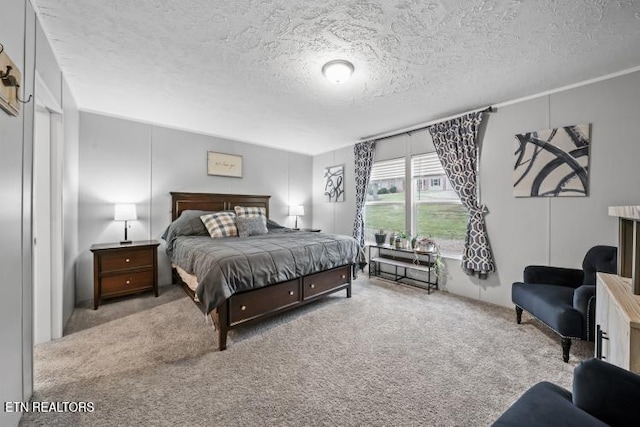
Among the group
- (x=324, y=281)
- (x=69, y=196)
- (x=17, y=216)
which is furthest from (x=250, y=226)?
(x=17, y=216)

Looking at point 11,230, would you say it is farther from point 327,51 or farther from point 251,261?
point 327,51

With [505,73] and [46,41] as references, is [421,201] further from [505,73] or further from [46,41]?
[46,41]

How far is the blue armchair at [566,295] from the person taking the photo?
1.92 meters

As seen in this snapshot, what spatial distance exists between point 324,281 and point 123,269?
254 centimetres

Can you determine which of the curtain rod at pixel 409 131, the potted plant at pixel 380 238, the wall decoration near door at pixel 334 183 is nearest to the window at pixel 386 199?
the potted plant at pixel 380 238

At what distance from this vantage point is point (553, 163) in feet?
8.82

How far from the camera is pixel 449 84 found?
8.50ft

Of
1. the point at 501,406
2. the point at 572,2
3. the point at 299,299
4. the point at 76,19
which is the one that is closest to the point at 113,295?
the point at 299,299

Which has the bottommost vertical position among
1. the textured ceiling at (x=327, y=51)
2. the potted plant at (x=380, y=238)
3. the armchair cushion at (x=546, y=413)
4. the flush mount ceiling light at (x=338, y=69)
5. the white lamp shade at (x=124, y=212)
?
the armchair cushion at (x=546, y=413)

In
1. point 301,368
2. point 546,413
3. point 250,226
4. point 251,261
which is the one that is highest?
point 250,226

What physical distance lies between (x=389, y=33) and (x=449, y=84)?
3.77 feet

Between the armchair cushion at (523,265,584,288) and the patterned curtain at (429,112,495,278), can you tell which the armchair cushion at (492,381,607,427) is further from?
the patterned curtain at (429,112,495,278)

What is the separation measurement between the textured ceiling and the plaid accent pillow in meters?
1.53

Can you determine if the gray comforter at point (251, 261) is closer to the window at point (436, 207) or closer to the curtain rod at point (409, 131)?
the window at point (436, 207)
